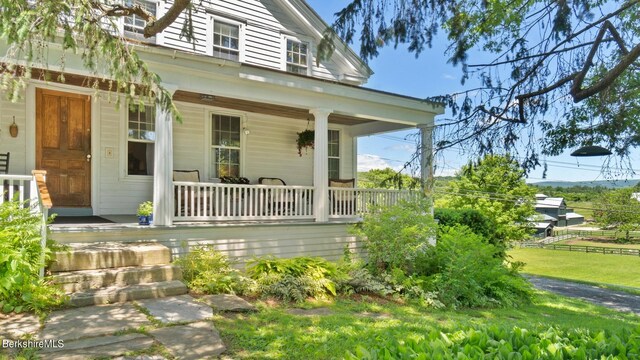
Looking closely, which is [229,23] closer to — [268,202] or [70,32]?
[268,202]

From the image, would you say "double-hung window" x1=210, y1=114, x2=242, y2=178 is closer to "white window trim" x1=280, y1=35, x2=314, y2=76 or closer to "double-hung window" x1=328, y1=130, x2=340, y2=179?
"white window trim" x1=280, y1=35, x2=314, y2=76

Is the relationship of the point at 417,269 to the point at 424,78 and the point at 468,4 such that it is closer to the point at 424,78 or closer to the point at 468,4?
the point at 424,78

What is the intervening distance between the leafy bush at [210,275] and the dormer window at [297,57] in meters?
7.09

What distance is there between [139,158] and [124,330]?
565 centimetres

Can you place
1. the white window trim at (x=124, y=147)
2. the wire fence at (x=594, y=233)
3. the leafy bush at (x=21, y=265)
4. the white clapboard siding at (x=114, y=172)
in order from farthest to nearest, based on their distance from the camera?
the wire fence at (x=594, y=233), the white window trim at (x=124, y=147), the white clapboard siding at (x=114, y=172), the leafy bush at (x=21, y=265)

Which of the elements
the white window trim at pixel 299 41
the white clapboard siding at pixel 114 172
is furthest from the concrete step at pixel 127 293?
the white window trim at pixel 299 41

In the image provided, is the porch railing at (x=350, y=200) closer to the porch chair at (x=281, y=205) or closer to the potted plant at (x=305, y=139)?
the porch chair at (x=281, y=205)

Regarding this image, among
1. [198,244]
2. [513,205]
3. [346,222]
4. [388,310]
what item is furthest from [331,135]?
[513,205]

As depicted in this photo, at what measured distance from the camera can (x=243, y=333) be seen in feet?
13.7

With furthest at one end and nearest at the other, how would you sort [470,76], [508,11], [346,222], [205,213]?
[346,222] < [205,213] < [508,11] < [470,76]

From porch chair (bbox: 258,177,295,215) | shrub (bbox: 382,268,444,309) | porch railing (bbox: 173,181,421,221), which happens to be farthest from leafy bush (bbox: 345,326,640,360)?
porch chair (bbox: 258,177,295,215)

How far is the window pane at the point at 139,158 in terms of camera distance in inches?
343

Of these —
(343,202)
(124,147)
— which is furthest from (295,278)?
(124,147)

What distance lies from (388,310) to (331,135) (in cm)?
681
